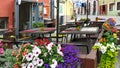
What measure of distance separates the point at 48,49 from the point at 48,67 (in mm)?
195

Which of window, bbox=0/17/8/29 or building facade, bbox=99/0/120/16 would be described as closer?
window, bbox=0/17/8/29

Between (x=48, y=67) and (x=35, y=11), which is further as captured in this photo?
(x=35, y=11)

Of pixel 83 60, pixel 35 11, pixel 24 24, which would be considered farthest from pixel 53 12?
pixel 83 60

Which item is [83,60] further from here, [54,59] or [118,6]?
[118,6]

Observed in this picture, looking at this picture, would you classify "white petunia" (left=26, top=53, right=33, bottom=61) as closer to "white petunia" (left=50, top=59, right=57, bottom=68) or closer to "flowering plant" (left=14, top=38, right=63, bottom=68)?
"flowering plant" (left=14, top=38, right=63, bottom=68)

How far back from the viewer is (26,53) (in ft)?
10.2

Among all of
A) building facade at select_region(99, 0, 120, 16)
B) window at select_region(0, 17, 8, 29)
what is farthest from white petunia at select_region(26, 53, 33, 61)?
building facade at select_region(99, 0, 120, 16)

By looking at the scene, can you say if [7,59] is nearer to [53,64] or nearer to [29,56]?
[29,56]

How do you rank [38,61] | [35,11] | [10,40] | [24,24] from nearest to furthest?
[38,61] → [10,40] → [24,24] → [35,11]

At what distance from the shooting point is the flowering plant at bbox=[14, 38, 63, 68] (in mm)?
3074

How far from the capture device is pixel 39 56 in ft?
10.3

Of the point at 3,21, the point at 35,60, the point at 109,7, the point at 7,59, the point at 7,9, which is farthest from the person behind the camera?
the point at 109,7

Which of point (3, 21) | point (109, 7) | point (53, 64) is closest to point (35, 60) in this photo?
point (53, 64)

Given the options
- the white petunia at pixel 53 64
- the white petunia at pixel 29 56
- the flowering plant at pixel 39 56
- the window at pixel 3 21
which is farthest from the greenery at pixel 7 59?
the window at pixel 3 21
